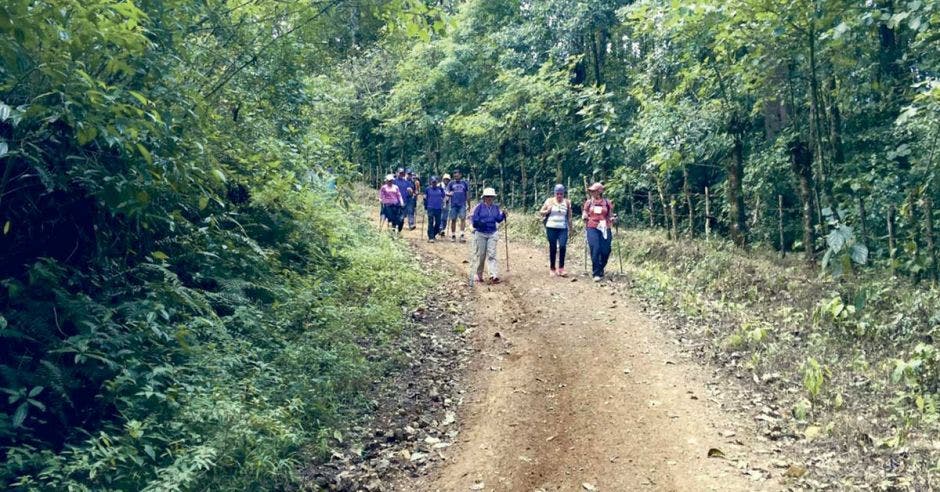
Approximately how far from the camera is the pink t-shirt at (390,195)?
60.1 ft

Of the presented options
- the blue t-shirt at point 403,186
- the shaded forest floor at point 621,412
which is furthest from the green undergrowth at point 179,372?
the blue t-shirt at point 403,186

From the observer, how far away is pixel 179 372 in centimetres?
588

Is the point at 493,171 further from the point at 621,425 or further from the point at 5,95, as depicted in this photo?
the point at 5,95

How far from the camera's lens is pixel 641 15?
13.5 m

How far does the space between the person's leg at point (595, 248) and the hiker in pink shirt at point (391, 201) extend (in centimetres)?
710

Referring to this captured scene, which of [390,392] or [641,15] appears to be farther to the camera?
[641,15]

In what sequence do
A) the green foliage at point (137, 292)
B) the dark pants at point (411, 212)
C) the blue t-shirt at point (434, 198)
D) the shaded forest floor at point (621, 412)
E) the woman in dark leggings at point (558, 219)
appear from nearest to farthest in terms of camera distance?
1. the green foliage at point (137, 292)
2. the shaded forest floor at point (621, 412)
3. the woman in dark leggings at point (558, 219)
4. the blue t-shirt at point (434, 198)
5. the dark pants at point (411, 212)

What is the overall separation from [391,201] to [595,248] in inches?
288

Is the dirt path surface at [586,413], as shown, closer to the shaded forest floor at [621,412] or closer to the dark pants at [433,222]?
the shaded forest floor at [621,412]

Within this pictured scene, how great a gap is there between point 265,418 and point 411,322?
4679mm

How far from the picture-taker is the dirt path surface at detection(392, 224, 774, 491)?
5.78 meters

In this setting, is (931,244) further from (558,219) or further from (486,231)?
(486,231)

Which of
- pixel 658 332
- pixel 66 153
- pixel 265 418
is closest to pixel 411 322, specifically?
pixel 658 332

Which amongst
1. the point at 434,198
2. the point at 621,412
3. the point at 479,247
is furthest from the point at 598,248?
the point at 434,198
